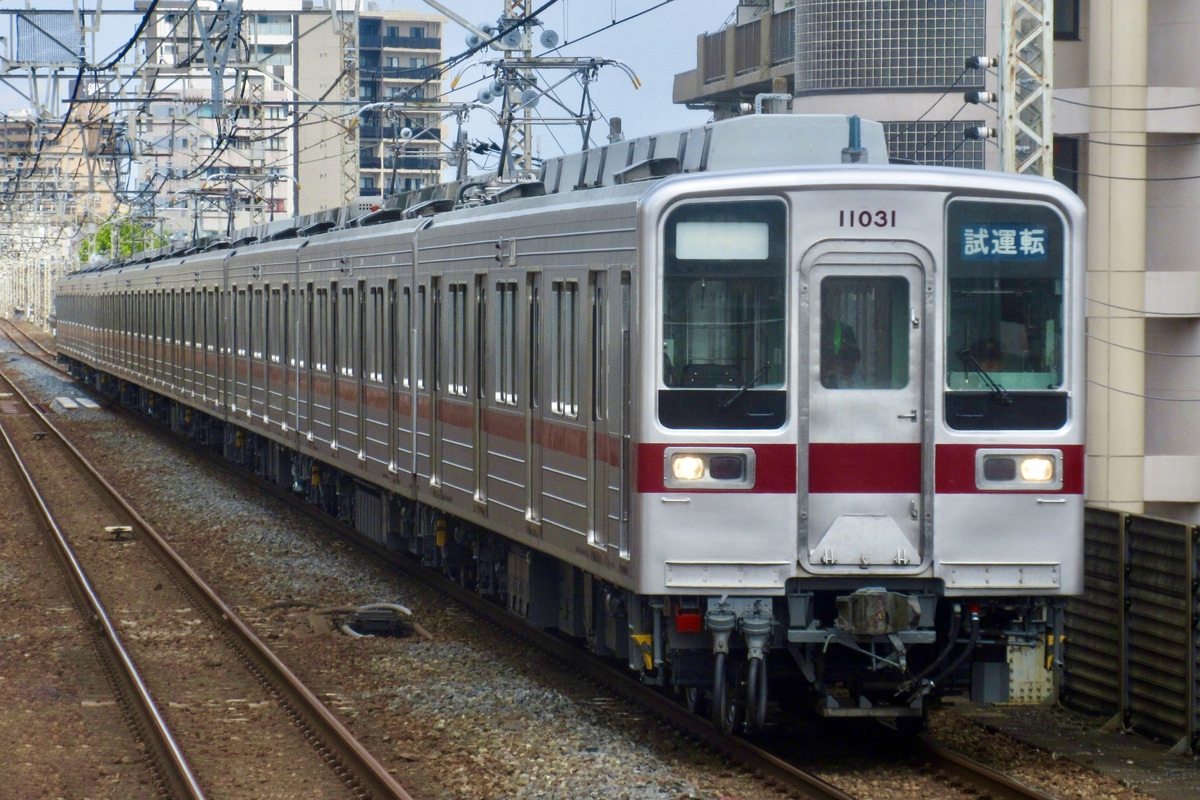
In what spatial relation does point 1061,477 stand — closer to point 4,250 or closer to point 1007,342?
point 1007,342

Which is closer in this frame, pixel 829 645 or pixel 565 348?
pixel 829 645

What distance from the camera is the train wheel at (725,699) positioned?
25.8 ft

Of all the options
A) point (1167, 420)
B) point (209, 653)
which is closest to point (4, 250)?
point (1167, 420)

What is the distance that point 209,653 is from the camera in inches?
448

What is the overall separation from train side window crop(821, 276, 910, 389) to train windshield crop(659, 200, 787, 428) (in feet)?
0.69

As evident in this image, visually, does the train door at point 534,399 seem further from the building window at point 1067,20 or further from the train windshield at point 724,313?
the building window at point 1067,20

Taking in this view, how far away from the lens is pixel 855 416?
7836 mm

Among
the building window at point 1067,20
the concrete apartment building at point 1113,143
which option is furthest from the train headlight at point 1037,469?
the building window at point 1067,20

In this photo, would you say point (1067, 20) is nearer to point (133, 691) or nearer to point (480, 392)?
point (480, 392)

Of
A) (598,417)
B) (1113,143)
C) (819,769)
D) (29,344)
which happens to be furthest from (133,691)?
(29,344)

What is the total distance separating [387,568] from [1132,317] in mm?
9491

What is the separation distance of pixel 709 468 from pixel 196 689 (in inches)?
150

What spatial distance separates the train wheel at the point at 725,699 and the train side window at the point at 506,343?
8.68 feet

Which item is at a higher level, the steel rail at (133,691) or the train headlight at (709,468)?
the train headlight at (709,468)
